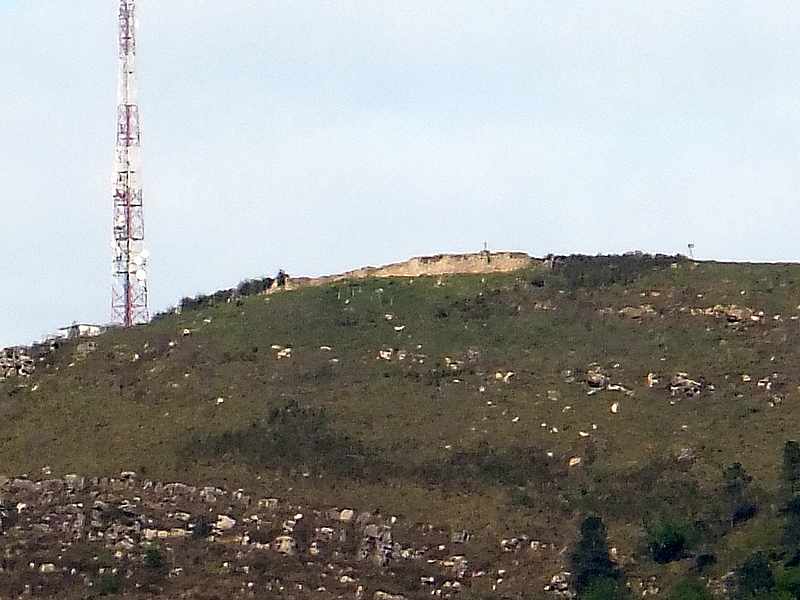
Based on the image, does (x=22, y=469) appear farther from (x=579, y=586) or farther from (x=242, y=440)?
(x=579, y=586)

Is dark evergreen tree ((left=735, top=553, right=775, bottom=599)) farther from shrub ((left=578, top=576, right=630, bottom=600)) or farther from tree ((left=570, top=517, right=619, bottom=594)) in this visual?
tree ((left=570, top=517, right=619, bottom=594))

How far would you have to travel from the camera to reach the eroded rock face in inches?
2359

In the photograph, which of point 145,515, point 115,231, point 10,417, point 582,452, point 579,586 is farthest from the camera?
point 115,231

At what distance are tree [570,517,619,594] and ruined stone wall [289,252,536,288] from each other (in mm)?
28504

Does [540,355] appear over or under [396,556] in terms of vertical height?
over

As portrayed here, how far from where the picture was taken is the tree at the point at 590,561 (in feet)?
195

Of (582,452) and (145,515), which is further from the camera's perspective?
(582,452)

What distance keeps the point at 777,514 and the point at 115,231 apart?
3306 cm

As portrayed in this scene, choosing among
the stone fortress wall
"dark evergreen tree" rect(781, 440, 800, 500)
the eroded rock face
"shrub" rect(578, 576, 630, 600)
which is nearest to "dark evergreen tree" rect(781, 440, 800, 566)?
"dark evergreen tree" rect(781, 440, 800, 500)

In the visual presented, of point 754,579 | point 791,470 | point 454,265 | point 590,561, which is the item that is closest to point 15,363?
point 454,265

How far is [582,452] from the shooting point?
68.9 meters

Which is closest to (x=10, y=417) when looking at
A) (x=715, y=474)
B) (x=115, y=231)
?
(x=115, y=231)

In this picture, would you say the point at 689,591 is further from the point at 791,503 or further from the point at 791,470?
the point at 791,470

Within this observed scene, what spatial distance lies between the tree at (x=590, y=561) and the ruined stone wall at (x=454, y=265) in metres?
28.5
